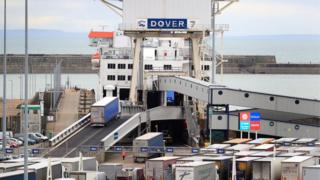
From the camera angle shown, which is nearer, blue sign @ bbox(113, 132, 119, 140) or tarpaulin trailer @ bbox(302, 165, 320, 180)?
tarpaulin trailer @ bbox(302, 165, 320, 180)

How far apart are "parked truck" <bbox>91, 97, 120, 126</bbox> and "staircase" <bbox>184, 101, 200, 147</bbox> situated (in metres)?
5.13

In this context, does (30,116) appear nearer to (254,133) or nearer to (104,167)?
(254,133)

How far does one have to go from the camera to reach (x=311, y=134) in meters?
57.4

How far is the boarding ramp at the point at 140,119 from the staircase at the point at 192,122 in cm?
74

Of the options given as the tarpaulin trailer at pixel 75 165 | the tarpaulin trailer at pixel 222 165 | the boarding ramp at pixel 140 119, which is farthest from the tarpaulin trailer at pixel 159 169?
the boarding ramp at pixel 140 119

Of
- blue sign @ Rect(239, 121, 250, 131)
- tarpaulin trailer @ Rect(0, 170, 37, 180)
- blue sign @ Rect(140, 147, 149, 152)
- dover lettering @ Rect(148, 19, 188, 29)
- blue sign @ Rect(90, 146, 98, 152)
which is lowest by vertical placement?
blue sign @ Rect(90, 146, 98, 152)

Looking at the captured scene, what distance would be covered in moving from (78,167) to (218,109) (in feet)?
66.9

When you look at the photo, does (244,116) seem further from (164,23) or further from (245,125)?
(164,23)

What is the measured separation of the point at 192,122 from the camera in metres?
63.8

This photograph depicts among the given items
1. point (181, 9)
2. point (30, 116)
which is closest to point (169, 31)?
point (181, 9)

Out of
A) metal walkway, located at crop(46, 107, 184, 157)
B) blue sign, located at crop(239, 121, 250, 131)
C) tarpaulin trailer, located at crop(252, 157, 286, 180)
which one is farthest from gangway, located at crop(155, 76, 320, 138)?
tarpaulin trailer, located at crop(252, 157, 286, 180)

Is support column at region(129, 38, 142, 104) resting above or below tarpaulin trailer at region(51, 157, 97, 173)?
above

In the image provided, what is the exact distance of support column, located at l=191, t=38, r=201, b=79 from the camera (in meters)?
72.1

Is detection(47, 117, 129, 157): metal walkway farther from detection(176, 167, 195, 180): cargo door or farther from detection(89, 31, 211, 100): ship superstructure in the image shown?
detection(176, 167, 195, 180): cargo door
